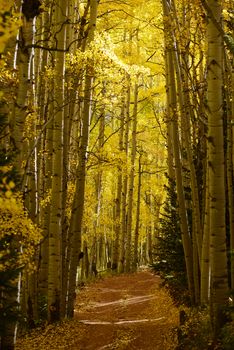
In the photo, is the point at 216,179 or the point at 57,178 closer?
the point at 216,179

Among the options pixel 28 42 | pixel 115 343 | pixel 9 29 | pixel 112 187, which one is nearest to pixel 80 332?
pixel 115 343

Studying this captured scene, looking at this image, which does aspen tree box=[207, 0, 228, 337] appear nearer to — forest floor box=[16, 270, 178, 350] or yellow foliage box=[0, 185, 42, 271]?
forest floor box=[16, 270, 178, 350]

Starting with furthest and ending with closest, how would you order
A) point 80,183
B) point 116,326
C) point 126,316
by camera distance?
point 126,316 < point 80,183 < point 116,326

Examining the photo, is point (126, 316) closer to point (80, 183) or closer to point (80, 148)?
point (80, 183)

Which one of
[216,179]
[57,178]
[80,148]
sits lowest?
[216,179]

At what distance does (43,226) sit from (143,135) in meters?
13.0

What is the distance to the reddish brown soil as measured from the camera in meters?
7.63

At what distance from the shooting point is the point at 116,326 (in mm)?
8992

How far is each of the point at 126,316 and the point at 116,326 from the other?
1.42m

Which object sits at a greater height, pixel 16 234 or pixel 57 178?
pixel 57 178

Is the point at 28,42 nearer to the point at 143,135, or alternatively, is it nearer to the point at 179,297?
the point at 179,297

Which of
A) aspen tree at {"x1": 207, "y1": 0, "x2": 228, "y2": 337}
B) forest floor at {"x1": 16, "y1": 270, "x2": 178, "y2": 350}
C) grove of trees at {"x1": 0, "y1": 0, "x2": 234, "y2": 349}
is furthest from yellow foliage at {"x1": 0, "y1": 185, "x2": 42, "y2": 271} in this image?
forest floor at {"x1": 16, "y1": 270, "x2": 178, "y2": 350}

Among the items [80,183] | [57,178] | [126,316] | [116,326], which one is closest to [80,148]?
[80,183]

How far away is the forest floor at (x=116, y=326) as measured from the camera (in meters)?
7.59
